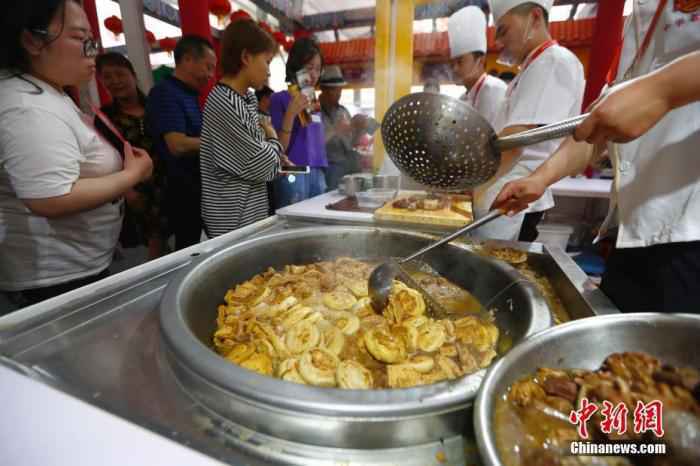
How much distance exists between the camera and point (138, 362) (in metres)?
0.89

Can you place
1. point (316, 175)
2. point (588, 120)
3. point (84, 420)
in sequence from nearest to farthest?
point (84, 420) → point (588, 120) → point (316, 175)

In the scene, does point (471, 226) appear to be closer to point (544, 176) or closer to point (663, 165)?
point (544, 176)

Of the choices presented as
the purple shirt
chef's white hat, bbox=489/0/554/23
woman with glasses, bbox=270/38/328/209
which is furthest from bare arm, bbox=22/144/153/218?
chef's white hat, bbox=489/0/554/23

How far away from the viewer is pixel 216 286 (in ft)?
4.41

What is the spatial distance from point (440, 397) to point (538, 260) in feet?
3.69

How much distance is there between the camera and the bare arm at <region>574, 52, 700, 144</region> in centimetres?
77

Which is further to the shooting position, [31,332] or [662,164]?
[662,164]

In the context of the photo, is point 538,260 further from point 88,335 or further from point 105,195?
point 105,195

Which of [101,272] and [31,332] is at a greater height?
[31,332]

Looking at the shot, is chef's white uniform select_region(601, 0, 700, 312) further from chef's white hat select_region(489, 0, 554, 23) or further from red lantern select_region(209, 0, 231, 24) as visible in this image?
red lantern select_region(209, 0, 231, 24)

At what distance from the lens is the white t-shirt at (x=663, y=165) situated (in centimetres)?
104

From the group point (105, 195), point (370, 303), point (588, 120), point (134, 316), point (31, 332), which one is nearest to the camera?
point (588, 120)

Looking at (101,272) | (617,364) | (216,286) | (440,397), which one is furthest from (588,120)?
(101,272)

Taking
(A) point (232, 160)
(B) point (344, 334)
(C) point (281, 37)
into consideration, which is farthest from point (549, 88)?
(C) point (281, 37)
